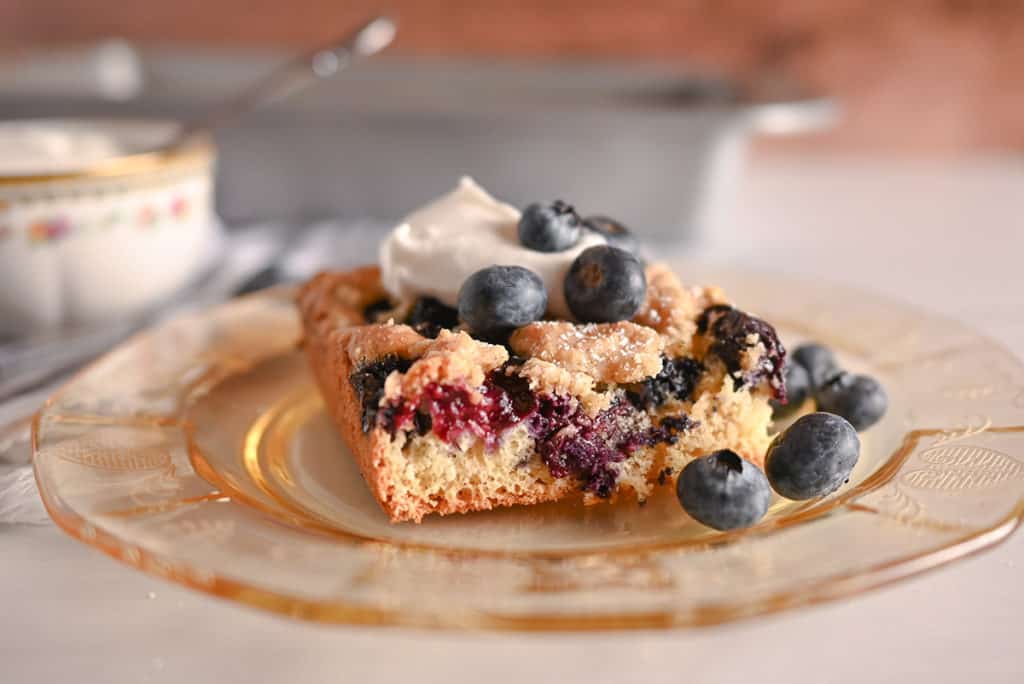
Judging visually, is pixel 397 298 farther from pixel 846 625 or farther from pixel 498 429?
pixel 846 625

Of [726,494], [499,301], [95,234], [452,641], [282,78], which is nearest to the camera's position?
[452,641]

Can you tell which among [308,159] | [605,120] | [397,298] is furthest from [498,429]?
[308,159]

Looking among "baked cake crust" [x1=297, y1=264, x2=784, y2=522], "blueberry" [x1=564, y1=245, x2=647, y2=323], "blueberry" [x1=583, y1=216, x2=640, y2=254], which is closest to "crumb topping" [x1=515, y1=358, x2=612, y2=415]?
"baked cake crust" [x1=297, y1=264, x2=784, y2=522]

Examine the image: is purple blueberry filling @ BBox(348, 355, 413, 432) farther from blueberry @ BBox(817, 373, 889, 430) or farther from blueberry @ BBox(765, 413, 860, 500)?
blueberry @ BBox(817, 373, 889, 430)

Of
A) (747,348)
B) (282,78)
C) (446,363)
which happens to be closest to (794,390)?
(747,348)

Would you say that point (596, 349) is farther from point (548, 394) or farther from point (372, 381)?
point (372, 381)

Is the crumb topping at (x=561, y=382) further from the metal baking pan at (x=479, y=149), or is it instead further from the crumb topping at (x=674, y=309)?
the metal baking pan at (x=479, y=149)
